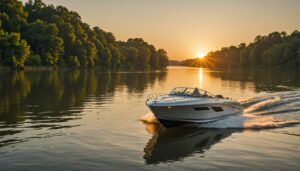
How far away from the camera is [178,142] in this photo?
1900 cm

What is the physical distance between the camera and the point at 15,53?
9238 cm

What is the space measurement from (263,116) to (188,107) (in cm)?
724

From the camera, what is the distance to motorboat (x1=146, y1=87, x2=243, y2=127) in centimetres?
2194

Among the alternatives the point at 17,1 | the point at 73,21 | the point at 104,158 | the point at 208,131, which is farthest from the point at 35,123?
the point at 73,21

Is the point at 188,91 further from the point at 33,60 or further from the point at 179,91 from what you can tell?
the point at 33,60

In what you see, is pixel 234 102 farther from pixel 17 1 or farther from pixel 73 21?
pixel 73 21

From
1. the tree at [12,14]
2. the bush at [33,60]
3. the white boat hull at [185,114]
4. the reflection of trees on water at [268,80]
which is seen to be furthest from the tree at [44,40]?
the white boat hull at [185,114]

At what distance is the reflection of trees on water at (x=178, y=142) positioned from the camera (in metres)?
16.0

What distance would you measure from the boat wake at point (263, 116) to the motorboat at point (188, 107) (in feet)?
1.74

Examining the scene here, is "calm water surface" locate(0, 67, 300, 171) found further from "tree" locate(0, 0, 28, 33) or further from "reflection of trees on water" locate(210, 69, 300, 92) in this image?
"tree" locate(0, 0, 28, 33)

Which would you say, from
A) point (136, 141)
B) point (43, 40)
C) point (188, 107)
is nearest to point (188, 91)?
point (188, 107)

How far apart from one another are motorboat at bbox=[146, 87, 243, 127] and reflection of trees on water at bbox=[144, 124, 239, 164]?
67 cm

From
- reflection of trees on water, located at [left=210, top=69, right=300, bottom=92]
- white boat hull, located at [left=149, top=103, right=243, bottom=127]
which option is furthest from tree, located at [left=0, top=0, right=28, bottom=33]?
white boat hull, located at [left=149, top=103, right=243, bottom=127]

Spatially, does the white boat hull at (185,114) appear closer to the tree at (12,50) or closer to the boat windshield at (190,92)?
the boat windshield at (190,92)
